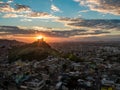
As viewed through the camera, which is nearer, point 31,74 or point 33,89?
point 33,89

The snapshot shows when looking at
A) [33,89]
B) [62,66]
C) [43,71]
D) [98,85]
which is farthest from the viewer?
[62,66]

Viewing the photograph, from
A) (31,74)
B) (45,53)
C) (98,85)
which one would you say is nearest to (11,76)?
(31,74)

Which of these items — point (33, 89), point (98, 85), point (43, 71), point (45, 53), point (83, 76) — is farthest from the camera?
point (45, 53)

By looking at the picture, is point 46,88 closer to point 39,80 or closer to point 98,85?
point 39,80

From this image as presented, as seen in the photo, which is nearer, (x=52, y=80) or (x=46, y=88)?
(x=46, y=88)

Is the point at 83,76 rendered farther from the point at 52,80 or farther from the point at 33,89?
the point at 33,89

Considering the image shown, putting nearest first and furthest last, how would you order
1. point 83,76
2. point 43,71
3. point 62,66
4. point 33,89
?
point 33,89, point 83,76, point 43,71, point 62,66

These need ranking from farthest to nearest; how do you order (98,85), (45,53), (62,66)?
1. (45,53)
2. (62,66)
3. (98,85)

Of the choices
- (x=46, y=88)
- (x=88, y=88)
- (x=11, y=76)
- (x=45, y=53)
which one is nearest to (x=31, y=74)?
(x=11, y=76)
